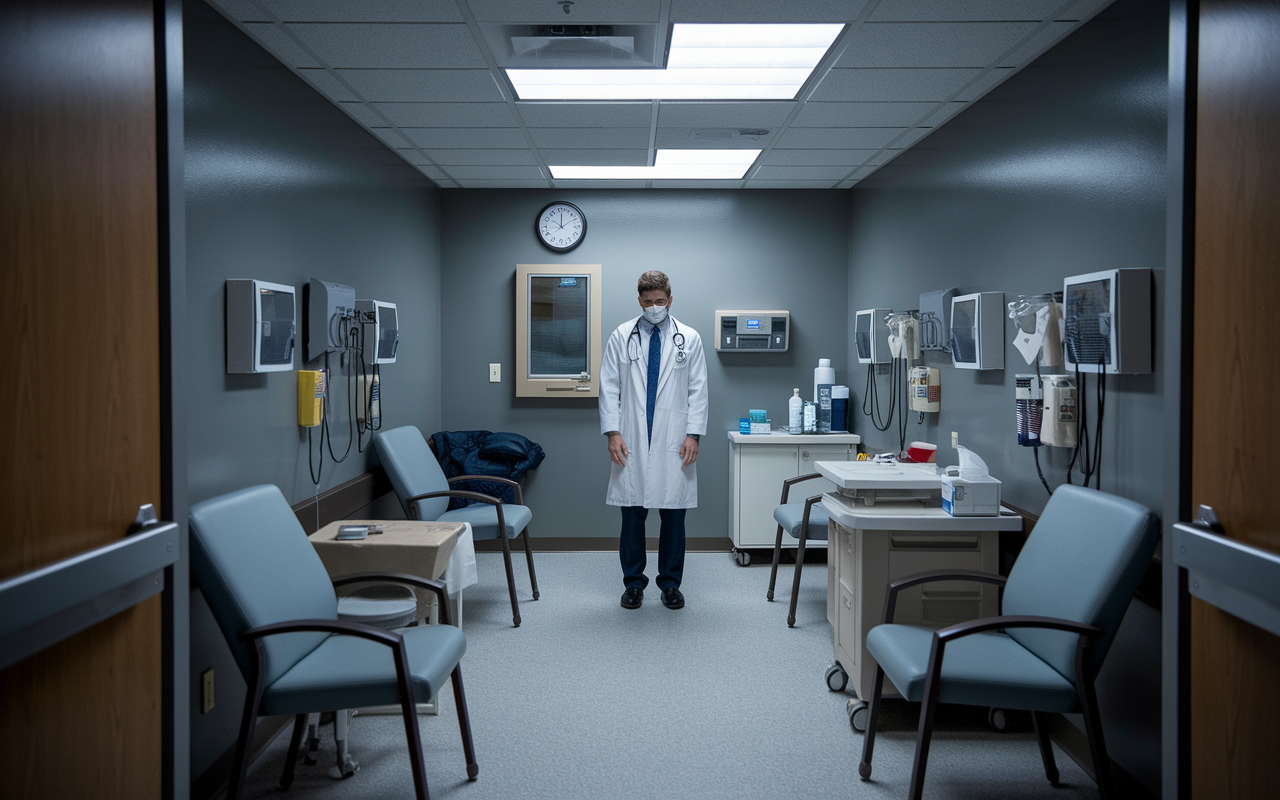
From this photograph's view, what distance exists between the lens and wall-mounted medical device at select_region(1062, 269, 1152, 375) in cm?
202

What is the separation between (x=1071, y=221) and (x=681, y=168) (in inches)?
88.7

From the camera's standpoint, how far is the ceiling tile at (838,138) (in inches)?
134

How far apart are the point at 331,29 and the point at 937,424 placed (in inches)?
109

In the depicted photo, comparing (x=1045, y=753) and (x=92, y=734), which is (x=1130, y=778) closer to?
(x=1045, y=753)

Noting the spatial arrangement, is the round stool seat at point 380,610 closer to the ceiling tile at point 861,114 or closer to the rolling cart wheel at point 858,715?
the rolling cart wheel at point 858,715

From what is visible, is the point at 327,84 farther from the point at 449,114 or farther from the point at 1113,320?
the point at 1113,320

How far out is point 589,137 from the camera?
3.53 m

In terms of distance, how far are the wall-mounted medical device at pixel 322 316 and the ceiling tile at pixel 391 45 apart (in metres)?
0.76

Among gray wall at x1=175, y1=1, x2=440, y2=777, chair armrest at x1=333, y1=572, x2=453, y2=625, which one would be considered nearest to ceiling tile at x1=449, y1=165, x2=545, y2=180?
gray wall at x1=175, y1=1, x2=440, y2=777

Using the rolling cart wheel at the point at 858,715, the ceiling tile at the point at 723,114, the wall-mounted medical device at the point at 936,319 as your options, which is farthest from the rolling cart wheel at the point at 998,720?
the ceiling tile at the point at 723,114

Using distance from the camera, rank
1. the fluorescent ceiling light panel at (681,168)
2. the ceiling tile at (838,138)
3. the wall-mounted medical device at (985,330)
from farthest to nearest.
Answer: the fluorescent ceiling light panel at (681,168), the ceiling tile at (838,138), the wall-mounted medical device at (985,330)

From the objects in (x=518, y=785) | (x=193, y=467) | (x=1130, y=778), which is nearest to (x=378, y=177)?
(x=193, y=467)

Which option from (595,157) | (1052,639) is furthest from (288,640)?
(595,157)

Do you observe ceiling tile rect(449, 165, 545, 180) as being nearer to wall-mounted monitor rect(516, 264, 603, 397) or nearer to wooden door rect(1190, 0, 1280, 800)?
wall-mounted monitor rect(516, 264, 603, 397)
